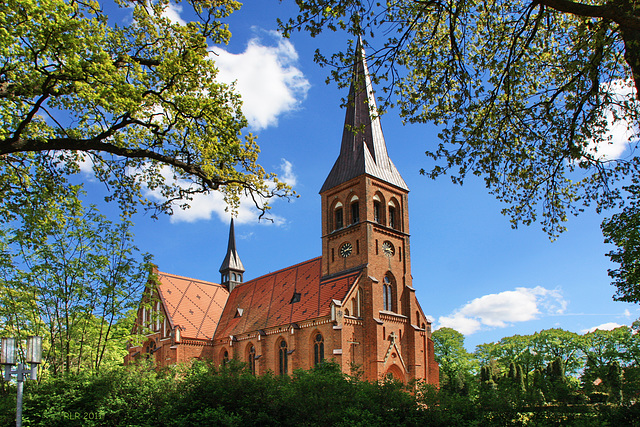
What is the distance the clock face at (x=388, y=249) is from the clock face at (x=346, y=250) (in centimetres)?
217

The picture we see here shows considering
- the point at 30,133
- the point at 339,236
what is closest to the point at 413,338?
the point at 339,236

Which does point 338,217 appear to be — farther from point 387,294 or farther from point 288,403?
point 288,403

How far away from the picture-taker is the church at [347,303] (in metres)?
31.7

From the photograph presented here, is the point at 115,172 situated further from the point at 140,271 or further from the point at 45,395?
the point at 45,395

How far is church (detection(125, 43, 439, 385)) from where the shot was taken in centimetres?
3173

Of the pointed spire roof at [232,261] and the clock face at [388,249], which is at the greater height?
the pointed spire roof at [232,261]

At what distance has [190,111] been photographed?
12953 millimetres

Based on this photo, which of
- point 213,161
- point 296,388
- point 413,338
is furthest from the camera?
point 413,338

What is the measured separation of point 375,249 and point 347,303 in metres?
Answer: 4.13

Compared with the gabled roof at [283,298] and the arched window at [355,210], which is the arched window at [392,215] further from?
the gabled roof at [283,298]

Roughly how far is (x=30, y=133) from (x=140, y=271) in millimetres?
5935

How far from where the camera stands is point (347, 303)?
31.8 metres

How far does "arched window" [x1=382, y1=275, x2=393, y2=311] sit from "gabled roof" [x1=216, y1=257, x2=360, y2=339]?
7.14ft

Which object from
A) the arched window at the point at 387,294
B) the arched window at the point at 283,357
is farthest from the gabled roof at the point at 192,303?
the arched window at the point at 387,294
